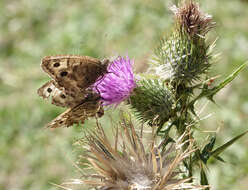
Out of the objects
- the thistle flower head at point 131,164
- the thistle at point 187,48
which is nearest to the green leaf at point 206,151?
the thistle flower head at point 131,164

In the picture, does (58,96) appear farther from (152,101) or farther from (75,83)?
(152,101)

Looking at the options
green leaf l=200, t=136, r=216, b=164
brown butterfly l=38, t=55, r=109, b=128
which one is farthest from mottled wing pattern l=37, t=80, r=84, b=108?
green leaf l=200, t=136, r=216, b=164

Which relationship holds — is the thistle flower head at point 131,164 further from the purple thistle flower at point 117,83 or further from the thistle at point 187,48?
the thistle at point 187,48

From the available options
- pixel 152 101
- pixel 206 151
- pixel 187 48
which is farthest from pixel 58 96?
pixel 206 151

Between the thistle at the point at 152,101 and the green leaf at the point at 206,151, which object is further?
the thistle at the point at 152,101

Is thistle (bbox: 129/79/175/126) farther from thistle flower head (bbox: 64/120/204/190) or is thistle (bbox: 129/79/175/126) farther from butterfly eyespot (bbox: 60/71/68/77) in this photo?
butterfly eyespot (bbox: 60/71/68/77)

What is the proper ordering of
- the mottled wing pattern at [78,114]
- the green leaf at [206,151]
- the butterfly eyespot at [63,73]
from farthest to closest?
1. the butterfly eyespot at [63,73]
2. the mottled wing pattern at [78,114]
3. the green leaf at [206,151]
